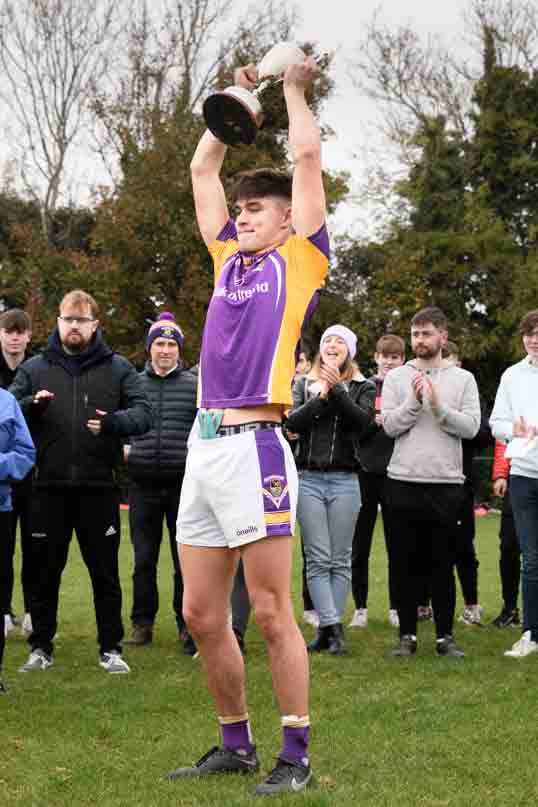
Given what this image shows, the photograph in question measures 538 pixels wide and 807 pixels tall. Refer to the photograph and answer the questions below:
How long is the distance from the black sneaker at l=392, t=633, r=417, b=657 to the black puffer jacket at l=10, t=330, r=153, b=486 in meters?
2.32

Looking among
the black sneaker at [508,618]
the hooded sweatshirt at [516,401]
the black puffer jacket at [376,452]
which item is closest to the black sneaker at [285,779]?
the hooded sweatshirt at [516,401]

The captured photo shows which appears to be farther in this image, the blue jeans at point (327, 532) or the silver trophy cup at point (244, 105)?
the blue jeans at point (327, 532)

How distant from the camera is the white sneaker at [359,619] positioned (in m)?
9.41

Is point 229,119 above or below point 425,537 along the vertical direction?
above

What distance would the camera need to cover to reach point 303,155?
15.5 feet

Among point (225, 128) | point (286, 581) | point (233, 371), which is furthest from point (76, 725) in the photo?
point (225, 128)

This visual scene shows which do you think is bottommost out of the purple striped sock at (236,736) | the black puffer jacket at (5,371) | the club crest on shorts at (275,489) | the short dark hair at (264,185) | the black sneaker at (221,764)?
the black sneaker at (221,764)

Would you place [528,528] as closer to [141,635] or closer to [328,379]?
[328,379]

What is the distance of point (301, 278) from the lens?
15.6 ft

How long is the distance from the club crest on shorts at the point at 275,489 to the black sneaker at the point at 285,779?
1.03m

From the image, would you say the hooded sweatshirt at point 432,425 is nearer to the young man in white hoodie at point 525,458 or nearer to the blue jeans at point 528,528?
the young man in white hoodie at point 525,458

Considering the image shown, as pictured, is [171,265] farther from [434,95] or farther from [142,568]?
[142,568]

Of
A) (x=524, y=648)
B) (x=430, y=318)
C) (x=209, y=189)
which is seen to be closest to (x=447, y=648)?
(x=524, y=648)

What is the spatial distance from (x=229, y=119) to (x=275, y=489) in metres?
1.56
